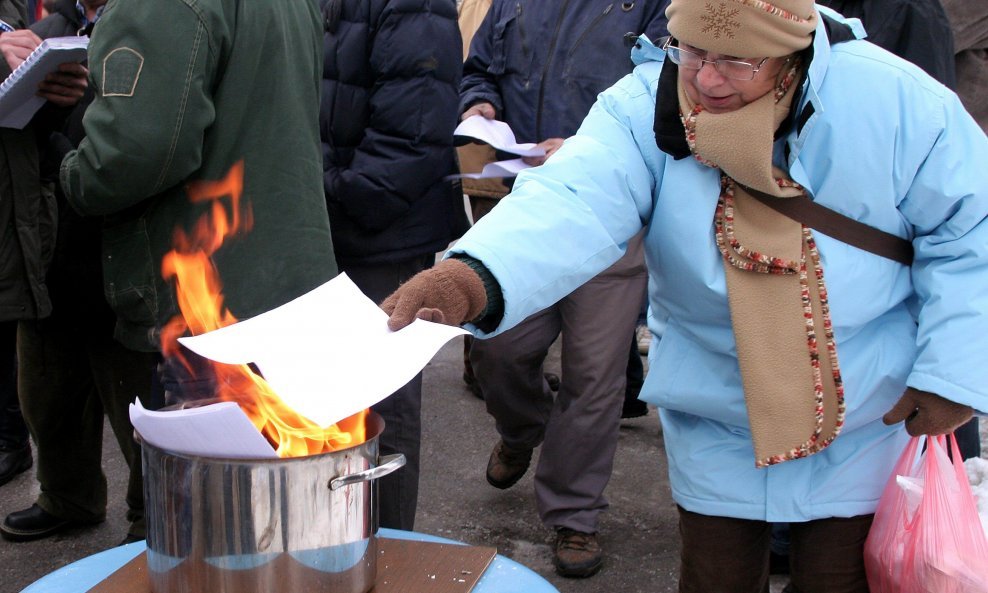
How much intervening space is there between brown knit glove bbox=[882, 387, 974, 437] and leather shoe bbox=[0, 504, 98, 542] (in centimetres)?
297

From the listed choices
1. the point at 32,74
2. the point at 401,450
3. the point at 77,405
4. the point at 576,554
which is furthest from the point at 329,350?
the point at 77,405

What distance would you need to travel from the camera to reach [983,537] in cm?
213

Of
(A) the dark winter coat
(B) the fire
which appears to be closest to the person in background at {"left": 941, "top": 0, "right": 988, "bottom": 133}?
(A) the dark winter coat

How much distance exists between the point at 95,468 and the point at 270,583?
2501 mm

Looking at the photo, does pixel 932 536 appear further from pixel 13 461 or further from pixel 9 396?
pixel 13 461

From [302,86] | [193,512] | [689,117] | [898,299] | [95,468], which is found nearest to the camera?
[193,512]

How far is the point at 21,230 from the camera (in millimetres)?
3129

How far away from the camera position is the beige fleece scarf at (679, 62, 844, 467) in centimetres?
201

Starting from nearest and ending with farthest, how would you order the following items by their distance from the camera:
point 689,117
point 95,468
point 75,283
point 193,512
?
point 193,512 < point 689,117 < point 75,283 < point 95,468

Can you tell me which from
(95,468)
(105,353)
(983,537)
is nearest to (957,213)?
(983,537)

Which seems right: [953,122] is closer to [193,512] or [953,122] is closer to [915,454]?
[915,454]

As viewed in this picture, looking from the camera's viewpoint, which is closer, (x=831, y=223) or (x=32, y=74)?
(x=831, y=223)

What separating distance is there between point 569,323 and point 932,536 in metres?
1.74

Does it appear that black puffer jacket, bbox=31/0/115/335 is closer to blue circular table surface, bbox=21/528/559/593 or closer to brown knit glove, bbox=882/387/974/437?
blue circular table surface, bbox=21/528/559/593
